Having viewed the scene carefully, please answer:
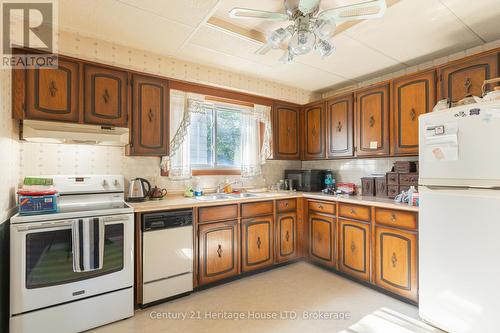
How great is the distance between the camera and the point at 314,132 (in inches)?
141

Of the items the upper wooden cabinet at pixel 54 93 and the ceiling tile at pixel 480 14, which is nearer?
the ceiling tile at pixel 480 14

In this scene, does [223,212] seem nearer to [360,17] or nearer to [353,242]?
[353,242]

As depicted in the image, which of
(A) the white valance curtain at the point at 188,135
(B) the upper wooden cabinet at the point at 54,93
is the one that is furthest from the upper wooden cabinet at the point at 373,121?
(B) the upper wooden cabinet at the point at 54,93

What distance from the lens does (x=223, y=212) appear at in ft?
8.48

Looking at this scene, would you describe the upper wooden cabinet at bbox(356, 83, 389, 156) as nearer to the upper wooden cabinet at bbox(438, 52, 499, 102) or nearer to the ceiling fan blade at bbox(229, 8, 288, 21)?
the upper wooden cabinet at bbox(438, 52, 499, 102)

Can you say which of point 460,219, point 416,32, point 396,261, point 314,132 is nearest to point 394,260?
point 396,261

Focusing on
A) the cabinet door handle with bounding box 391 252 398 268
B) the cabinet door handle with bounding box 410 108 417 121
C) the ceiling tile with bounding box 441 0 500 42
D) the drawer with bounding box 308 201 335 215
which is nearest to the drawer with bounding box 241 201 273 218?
the drawer with bounding box 308 201 335 215

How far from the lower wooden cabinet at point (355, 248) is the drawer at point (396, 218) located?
172 mm

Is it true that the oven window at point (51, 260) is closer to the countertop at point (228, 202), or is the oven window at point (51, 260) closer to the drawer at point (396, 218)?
the countertop at point (228, 202)

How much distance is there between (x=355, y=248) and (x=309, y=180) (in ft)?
3.69

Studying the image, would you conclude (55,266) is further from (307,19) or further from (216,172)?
(307,19)

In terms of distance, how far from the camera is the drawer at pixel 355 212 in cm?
253

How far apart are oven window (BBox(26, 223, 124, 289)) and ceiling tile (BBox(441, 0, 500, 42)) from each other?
10.5 ft

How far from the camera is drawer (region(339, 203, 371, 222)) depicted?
253cm
